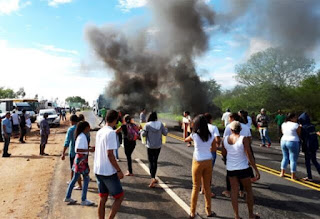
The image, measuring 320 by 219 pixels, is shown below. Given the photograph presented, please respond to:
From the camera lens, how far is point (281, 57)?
3622 centimetres

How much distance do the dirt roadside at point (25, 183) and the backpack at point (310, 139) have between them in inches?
252

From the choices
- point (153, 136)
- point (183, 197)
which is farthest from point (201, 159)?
point (153, 136)

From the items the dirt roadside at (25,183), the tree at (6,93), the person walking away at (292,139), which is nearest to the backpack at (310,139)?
the person walking away at (292,139)

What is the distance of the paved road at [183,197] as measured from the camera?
4684mm

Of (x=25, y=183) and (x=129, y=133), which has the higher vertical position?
(x=129, y=133)

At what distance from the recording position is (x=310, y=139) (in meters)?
6.83

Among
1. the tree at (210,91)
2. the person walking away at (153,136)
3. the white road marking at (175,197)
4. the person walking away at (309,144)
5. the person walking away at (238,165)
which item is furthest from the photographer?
the tree at (210,91)

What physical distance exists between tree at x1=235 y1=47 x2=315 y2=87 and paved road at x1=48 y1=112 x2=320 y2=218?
28.5 metres

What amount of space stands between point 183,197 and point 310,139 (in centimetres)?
383

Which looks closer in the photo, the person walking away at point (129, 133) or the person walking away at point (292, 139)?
the person walking away at point (292, 139)

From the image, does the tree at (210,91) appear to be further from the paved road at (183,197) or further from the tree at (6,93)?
the tree at (6,93)

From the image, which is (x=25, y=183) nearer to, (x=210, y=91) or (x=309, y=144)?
(x=309, y=144)

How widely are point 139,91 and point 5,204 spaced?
2320 cm

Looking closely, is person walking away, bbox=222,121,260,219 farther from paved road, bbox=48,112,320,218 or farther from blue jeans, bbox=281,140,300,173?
blue jeans, bbox=281,140,300,173
